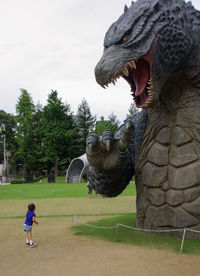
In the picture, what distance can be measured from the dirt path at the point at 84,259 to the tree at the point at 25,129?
32452 millimetres

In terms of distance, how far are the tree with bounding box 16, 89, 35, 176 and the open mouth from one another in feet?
111

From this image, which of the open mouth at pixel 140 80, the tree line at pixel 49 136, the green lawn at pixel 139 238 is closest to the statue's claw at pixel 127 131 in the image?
the open mouth at pixel 140 80

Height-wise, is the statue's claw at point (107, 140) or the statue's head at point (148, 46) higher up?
the statue's head at point (148, 46)

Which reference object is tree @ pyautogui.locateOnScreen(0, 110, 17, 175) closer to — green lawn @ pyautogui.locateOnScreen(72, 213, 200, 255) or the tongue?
green lawn @ pyautogui.locateOnScreen(72, 213, 200, 255)

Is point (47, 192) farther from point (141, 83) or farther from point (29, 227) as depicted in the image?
point (141, 83)

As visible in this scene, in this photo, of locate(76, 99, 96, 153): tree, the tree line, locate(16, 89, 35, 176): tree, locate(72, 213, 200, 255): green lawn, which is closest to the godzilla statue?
locate(72, 213, 200, 255): green lawn

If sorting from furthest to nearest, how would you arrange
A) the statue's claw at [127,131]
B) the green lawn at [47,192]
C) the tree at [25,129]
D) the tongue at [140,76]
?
the tree at [25,129] < the green lawn at [47,192] < the statue's claw at [127,131] < the tongue at [140,76]

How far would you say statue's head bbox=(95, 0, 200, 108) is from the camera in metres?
4.28

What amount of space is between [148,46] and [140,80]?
21.5 inches

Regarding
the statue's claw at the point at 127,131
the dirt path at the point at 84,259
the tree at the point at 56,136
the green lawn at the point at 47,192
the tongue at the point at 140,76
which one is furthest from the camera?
the tree at the point at 56,136

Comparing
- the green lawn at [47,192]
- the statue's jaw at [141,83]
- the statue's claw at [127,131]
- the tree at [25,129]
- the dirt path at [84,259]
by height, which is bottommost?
the green lawn at [47,192]

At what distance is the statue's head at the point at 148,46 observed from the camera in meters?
4.28

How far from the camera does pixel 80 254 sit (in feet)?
15.7

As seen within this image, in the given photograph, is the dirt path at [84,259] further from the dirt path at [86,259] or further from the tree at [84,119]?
the tree at [84,119]
